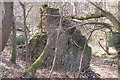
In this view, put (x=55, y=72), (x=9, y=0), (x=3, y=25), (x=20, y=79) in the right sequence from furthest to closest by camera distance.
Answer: (x=55, y=72)
(x=20, y=79)
(x=9, y=0)
(x=3, y=25)

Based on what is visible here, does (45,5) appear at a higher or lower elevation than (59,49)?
higher

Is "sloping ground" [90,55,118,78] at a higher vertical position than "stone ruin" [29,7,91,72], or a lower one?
lower

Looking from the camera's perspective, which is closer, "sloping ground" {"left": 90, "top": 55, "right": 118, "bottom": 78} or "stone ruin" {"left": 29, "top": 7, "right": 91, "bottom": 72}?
"stone ruin" {"left": 29, "top": 7, "right": 91, "bottom": 72}

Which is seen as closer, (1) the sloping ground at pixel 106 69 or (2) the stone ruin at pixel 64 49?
(2) the stone ruin at pixel 64 49

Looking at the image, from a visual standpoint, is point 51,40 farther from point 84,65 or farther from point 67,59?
point 84,65

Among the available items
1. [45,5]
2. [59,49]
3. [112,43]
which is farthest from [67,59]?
[112,43]

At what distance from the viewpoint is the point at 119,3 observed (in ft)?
19.3

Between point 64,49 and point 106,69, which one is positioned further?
point 106,69

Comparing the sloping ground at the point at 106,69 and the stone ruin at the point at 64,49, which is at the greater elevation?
the stone ruin at the point at 64,49

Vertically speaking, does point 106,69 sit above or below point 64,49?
below

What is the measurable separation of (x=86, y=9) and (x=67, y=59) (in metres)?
1.91

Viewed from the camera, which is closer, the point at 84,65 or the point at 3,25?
the point at 3,25

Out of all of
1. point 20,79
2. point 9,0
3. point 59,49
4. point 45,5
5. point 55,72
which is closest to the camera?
point 9,0

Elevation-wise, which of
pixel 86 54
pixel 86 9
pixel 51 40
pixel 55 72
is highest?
pixel 86 9
